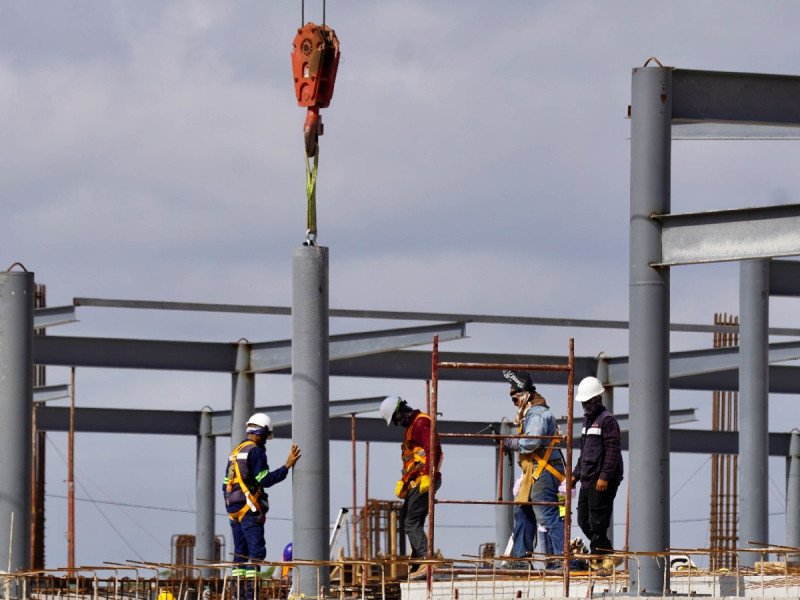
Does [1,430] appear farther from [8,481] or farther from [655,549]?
[655,549]

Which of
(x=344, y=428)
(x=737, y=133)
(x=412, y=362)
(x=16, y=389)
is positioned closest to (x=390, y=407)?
(x=16, y=389)

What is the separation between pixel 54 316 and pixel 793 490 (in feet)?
45.0

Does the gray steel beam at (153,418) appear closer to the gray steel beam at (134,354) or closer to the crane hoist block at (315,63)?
the gray steel beam at (134,354)

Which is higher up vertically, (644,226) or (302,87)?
(302,87)

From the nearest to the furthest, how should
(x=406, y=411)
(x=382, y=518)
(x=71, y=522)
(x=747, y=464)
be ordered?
(x=406, y=411) < (x=747, y=464) < (x=71, y=522) < (x=382, y=518)

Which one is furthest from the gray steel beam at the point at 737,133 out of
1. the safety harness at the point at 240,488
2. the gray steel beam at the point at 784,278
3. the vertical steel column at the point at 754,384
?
the safety harness at the point at 240,488

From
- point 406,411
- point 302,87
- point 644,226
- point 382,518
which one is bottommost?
point 382,518

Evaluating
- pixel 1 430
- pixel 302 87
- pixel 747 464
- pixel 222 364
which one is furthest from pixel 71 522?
pixel 302 87

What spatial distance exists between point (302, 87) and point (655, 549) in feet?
17.3

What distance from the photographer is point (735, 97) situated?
15.3m

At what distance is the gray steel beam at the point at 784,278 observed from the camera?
22891 mm

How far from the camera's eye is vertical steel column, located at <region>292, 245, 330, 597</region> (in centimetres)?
1498

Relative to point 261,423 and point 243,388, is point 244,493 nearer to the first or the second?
point 261,423

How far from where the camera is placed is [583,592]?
47.6ft
